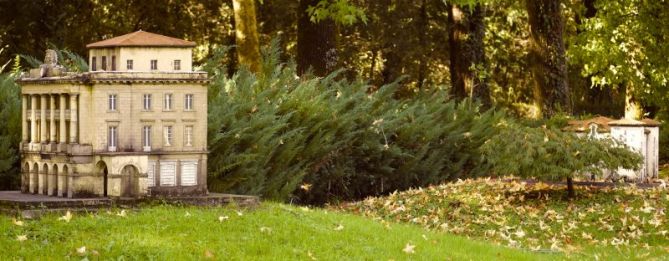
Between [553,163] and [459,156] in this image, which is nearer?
[553,163]

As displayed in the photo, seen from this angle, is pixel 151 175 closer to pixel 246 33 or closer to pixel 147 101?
pixel 147 101

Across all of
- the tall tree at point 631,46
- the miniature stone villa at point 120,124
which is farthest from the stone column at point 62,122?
the tall tree at point 631,46

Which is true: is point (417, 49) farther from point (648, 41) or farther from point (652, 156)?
point (652, 156)

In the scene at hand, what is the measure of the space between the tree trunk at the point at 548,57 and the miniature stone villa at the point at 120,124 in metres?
18.0

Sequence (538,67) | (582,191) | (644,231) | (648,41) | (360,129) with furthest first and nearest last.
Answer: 1. (648,41)
2. (538,67)
3. (360,129)
4. (582,191)
5. (644,231)

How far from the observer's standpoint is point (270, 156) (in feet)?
56.3

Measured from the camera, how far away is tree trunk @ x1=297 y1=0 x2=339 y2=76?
24.7 metres

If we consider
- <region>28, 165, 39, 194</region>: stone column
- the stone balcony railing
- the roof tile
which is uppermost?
the roof tile

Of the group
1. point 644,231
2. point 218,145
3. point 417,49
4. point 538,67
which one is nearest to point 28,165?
point 218,145

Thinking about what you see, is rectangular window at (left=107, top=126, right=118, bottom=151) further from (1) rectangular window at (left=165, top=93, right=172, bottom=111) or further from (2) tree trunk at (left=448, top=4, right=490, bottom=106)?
(2) tree trunk at (left=448, top=4, right=490, bottom=106)

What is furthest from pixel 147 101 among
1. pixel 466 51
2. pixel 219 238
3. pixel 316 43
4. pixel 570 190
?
pixel 466 51

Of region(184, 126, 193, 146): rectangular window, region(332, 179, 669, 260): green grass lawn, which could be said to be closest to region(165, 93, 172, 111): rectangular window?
region(184, 126, 193, 146): rectangular window

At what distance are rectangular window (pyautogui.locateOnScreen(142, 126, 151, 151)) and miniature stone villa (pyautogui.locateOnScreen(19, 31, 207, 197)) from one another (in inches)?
0.4

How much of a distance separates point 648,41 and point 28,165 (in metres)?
22.9
